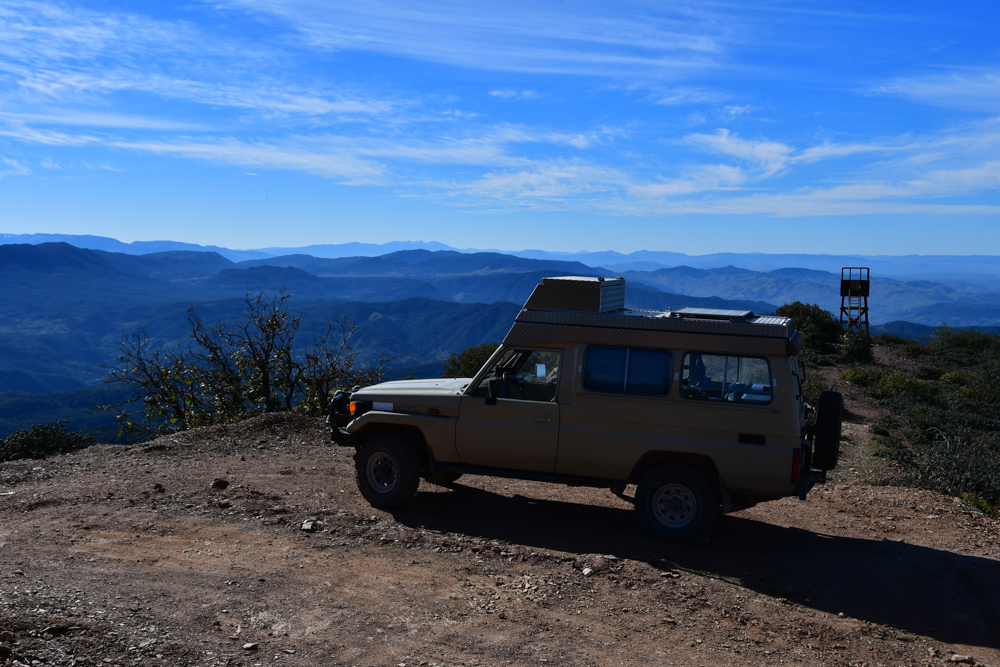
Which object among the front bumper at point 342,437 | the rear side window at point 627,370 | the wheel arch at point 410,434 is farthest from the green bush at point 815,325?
the front bumper at point 342,437

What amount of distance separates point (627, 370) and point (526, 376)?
3.55 ft

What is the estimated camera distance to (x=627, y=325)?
725 cm

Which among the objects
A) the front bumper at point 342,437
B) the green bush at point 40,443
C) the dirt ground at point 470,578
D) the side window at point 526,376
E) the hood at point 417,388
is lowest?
the green bush at point 40,443

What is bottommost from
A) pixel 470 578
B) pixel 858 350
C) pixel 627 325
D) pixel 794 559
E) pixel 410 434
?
pixel 470 578

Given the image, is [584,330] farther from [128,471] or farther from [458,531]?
[128,471]

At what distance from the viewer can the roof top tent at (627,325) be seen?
684cm

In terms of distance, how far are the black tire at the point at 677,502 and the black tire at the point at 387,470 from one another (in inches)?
98.0

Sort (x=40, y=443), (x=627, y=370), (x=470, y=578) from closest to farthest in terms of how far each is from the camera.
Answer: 1. (x=470, y=578)
2. (x=627, y=370)
3. (x=40, y=443)

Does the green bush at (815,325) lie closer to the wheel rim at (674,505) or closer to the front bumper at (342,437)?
the wheel rim at (674,505)

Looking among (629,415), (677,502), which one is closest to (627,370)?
(629,415)

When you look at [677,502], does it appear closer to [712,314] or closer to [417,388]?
[712,314]

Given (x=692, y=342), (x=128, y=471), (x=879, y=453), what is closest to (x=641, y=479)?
(x=692, y=342)

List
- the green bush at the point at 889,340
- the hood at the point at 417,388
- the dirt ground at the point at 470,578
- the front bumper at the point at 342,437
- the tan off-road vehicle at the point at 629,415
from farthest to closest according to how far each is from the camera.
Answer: the green bush at the point at 889,340 < the front bumper at the point at 342,437 < the hood at the point at 417,388 < the tan off-road vehicle at the point at 629,415 < the dirt ground at the point at 470,578

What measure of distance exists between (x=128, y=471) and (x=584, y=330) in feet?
23.3
